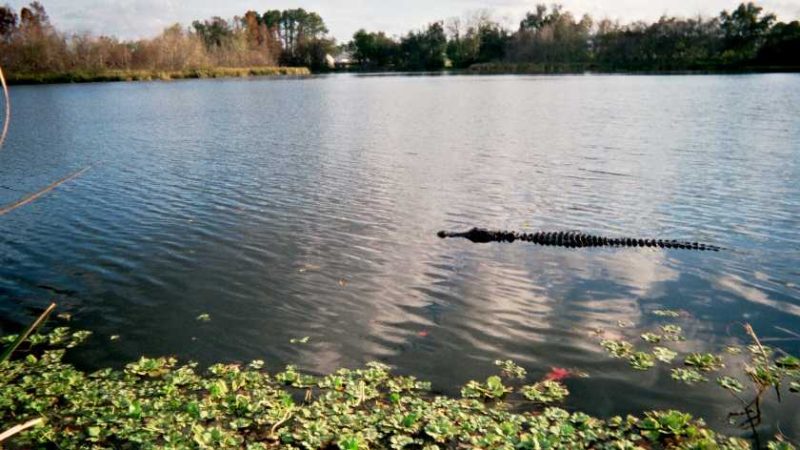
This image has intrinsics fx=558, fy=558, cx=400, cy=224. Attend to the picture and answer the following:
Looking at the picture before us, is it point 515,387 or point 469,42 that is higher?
point 469,42

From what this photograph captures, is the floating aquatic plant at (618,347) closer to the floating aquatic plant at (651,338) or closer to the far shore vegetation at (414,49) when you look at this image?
the floating aquatic plant at (651,338)

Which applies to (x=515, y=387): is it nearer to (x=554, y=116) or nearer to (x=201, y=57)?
(x=554, y=116)

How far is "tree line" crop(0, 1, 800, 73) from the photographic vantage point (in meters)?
81.2

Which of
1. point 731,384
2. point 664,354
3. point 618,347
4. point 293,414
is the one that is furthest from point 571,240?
point 293,414

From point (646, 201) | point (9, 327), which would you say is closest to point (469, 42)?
point (646, 201)

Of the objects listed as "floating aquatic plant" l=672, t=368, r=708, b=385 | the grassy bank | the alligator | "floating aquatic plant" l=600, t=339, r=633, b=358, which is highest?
the grassy bank

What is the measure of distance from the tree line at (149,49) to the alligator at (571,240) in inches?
3082

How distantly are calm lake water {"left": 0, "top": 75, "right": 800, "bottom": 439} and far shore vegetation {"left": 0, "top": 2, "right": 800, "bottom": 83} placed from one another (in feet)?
220

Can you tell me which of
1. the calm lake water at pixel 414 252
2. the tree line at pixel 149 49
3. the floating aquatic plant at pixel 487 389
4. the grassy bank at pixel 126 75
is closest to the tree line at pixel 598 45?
the tree line at pixel 149 49

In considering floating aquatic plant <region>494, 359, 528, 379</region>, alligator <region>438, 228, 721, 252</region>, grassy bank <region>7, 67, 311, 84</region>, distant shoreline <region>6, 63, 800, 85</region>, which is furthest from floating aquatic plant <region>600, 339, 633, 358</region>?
grassy bank <region>7, 67, 311, 84</region>

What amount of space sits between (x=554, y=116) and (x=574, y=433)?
2928cm

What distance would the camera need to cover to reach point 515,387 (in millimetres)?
5938

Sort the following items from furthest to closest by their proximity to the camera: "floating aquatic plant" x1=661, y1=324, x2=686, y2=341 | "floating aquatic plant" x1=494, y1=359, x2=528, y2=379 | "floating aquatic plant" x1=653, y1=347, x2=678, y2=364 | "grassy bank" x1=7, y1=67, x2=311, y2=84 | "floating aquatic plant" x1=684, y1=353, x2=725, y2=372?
"grassy bank" x1=7, y1=67, x2=311, y2=84 → "floating aquatic plant" x1=661, y1=324, x2=686, y2=341 → "floating aquatic plant" x1=653, y1=347, x2=678, y2=364 → "floating aquatic plant" x1=684, y1=353, x2=725, y2=372 → "floating aquatic plant" x1=494, y1=359, x2=528, y2=379

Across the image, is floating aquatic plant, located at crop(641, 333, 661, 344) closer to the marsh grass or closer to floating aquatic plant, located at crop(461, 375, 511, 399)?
the marsh grass
